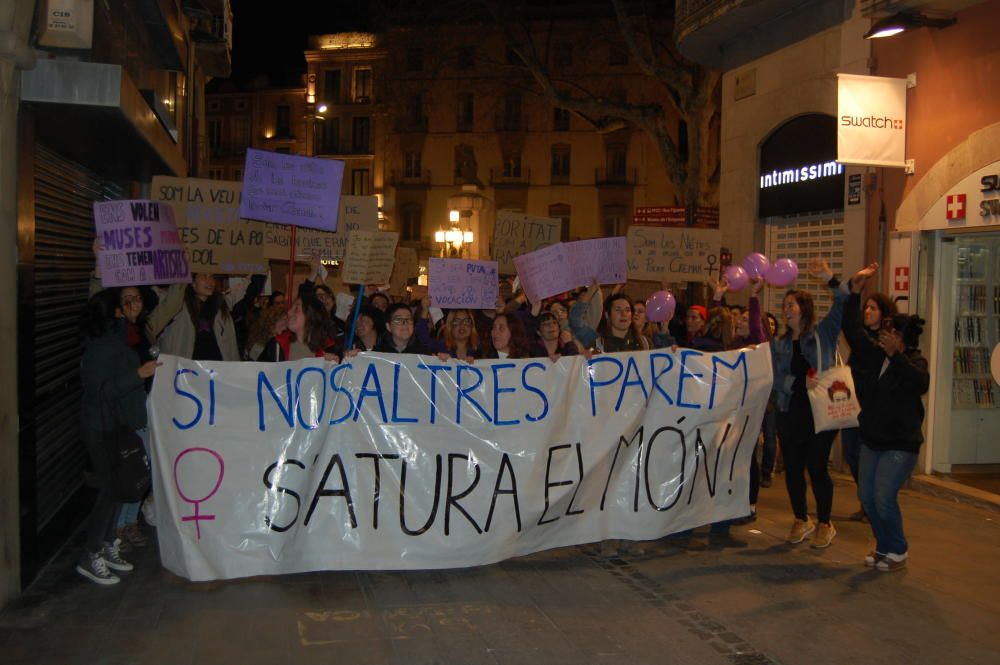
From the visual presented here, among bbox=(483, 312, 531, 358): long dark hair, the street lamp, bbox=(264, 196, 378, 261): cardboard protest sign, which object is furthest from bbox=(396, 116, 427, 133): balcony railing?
bbox=(483, 312, 531, 358): long dark hair

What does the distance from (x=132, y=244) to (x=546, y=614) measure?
12.1ft

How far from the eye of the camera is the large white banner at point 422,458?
5871mm

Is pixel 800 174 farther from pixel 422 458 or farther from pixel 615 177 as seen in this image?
pixel 615 177

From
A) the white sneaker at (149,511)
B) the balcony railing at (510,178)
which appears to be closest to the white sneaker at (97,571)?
the white sneaker at (149,511)

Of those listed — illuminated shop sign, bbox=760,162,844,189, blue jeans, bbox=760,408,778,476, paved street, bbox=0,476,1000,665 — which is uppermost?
illuminated shop sign, bbox=760,162,844,189

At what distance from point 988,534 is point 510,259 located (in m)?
5.73

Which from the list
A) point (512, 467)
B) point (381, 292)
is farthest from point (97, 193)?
point (512, 467)

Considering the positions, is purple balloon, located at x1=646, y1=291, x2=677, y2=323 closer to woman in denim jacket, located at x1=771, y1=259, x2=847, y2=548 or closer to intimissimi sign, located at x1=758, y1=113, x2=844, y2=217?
woman in denim jacket, located at x1=771, y1=259, x2=847, y2=548

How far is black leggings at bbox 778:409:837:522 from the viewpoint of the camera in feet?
23.8

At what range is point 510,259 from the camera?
11.3 m

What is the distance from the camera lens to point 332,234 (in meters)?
11.6

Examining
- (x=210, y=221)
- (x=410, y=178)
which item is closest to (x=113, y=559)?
(x=210, y=221)

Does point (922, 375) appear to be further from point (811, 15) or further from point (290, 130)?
point (290, 130)

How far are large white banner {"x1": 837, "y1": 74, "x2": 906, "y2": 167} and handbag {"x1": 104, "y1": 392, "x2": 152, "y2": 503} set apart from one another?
24.0 ft
